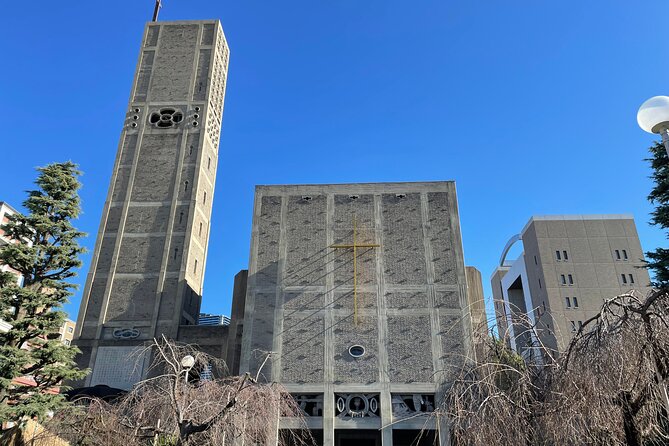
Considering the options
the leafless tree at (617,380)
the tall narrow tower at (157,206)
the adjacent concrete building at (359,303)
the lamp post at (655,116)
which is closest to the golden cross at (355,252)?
the adjacent concrete building at (359,303)

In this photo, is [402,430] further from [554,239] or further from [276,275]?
[554,239]

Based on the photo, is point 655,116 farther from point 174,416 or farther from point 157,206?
point 157,206

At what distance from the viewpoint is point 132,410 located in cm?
1518

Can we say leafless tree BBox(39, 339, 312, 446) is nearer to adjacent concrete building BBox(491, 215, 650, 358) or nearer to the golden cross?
the golden cross

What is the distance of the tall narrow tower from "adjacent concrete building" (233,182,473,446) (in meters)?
7.32

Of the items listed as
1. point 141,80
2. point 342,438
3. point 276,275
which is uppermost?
point 141,80

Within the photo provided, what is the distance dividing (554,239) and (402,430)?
129ft

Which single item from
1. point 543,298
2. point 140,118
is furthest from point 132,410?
point 543,298

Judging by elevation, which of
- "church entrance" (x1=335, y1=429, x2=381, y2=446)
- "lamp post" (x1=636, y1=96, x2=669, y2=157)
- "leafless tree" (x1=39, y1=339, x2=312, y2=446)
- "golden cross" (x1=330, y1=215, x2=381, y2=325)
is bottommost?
"church entrance" (x1=335, y1=429, x2=381, y2=446)

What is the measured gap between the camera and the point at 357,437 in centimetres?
2900

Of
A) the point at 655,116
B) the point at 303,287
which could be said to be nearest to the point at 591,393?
the point at 655,116

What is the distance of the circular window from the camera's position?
1125 inches

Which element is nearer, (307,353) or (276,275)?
(307,353)

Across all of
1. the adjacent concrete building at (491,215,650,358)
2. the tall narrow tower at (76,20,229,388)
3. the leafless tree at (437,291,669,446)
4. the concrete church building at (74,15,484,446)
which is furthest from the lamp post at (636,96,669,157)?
the adjacent concrete building at (491,215,650,358)
